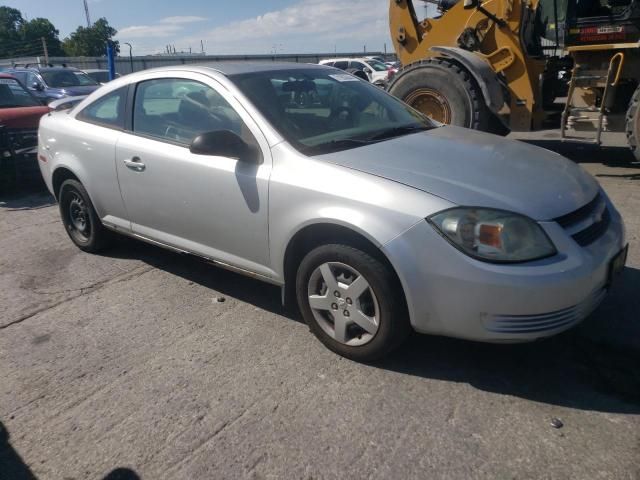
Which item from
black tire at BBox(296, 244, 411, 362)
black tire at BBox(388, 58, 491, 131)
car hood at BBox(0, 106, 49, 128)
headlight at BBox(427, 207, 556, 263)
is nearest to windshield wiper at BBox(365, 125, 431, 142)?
black tire at BBox(296, 244, 411, 362)

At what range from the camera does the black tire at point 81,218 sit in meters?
4.64

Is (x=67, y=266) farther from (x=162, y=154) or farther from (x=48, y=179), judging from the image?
(x=162, y=154)

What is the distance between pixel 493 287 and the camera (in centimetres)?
247

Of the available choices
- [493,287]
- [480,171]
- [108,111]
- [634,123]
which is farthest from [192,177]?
[634,123]

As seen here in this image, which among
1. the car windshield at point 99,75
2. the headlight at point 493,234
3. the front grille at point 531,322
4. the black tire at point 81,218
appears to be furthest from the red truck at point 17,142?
the car windshield at point 99,75

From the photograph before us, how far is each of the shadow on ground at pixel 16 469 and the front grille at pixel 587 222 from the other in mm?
2290

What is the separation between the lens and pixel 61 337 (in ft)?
11.6

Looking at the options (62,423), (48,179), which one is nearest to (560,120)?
(48,179)

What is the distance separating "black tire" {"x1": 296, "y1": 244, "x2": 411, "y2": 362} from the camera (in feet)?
8.96

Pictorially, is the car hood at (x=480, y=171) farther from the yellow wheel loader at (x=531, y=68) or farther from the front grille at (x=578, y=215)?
the yellow wheel loader at (x=531, y=68)

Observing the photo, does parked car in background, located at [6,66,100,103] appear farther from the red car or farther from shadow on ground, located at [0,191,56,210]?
shadow on ground, located at [0,191,56,210]

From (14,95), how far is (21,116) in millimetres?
1037

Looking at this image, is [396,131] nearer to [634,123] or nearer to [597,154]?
[634,123]

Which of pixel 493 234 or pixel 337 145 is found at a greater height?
pixel 337 145
